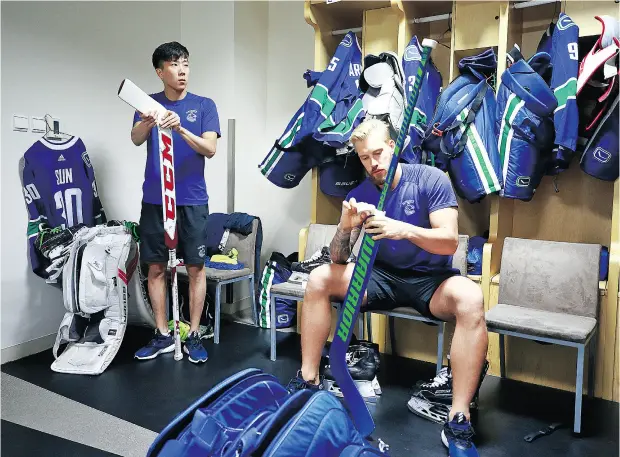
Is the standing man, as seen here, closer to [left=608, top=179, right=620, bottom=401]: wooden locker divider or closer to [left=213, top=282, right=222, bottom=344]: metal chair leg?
[left=213, top=282, right=222, bottom=344]: metal chair leg

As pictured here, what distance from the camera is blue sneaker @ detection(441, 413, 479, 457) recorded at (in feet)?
5.79

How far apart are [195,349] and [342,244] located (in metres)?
1.08

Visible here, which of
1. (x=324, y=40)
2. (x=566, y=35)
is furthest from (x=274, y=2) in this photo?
(x=566, y=35)

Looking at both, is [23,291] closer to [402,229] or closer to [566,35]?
[402,229]

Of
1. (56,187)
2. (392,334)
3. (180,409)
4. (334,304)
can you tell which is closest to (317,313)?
(334,304)

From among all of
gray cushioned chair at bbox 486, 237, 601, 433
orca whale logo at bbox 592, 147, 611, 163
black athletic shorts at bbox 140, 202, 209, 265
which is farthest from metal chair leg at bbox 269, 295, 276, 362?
orca whale logo at bbox 592, 147, 611, 163

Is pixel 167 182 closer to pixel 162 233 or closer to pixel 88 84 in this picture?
pixel 162 233

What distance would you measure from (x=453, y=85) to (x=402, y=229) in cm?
116

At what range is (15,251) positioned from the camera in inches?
106

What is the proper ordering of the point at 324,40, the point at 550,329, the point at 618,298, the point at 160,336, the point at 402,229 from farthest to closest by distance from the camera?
the point at 324,40 < the point at 160,336 < the point at 618,298 < the point at 550,329 < the point at 402,229

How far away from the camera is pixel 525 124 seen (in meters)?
2.37

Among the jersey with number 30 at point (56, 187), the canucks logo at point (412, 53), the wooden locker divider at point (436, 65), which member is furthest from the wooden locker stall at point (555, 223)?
the jersey with number 30 at point (56, 187)

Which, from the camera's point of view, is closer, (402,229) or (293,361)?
(402,229)

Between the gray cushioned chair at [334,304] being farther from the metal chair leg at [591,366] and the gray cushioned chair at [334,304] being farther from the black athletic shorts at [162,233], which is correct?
the metal chair leg at [591,366]
